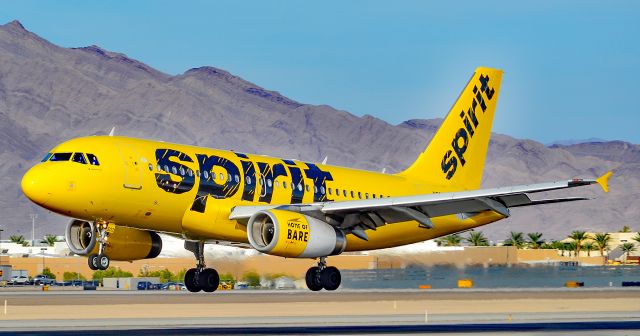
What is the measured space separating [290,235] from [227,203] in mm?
3299

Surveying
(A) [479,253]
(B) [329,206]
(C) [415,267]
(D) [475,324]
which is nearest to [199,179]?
(B) [329,206]

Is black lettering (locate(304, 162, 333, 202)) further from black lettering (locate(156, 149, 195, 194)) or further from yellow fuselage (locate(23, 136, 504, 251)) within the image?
black lettering (locate(156, 149, 195, 194))

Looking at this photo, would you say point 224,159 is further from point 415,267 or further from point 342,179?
point 415,267

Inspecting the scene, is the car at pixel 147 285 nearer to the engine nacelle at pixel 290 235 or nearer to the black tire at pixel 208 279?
the black tire at pixel 208 279

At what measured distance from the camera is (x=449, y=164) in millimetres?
65688

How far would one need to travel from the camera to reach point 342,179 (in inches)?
2371

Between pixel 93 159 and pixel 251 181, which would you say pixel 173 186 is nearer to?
pixel 93 159

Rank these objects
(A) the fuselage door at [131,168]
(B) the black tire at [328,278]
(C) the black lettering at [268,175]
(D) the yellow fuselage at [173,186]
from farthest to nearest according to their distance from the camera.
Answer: (B) the black tire at [328,278], (C) the black lettering at [268,175], (A) the fuselage door at [131,168], (D) the yellow fuselage at [173,186]

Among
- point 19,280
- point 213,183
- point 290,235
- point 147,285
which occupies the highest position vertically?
point 213,183

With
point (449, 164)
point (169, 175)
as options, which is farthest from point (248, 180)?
point (449, 164)

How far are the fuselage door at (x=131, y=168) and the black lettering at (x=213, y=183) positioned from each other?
3060mm

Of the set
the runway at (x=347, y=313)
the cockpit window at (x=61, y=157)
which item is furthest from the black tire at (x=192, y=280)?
the cockpit window at (x=61, y=157)

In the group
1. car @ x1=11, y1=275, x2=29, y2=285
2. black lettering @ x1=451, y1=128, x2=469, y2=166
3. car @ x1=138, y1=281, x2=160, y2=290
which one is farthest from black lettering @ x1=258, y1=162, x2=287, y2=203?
car @ x1=11, y1=275, x2=29, y2=285

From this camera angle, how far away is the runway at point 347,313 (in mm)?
41625
